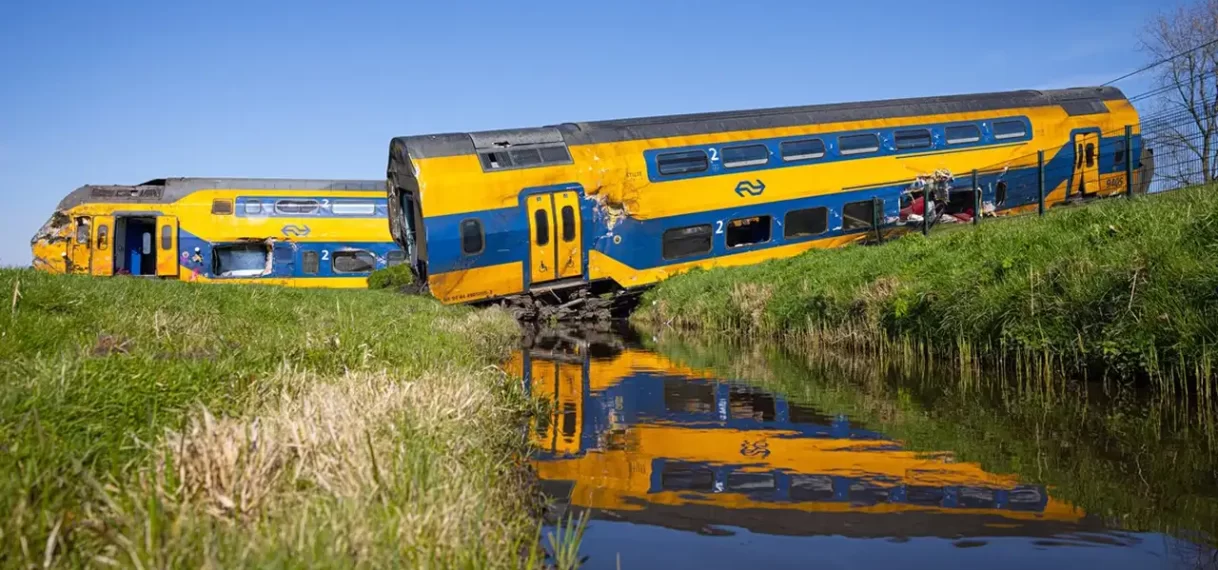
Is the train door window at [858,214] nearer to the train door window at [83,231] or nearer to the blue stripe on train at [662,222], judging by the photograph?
the blue stripe on train at [662,222]

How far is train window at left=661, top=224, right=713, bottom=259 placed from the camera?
2227cm

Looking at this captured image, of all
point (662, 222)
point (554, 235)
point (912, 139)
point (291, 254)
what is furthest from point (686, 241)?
point (291, 254)

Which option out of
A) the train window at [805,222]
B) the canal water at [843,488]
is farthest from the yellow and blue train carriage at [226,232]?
the canal water at [843,488]

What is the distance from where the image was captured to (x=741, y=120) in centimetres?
2286

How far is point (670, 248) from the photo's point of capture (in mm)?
22359

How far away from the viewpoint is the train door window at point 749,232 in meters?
22.7

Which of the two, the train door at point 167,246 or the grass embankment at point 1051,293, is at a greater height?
the train door at point 167,246

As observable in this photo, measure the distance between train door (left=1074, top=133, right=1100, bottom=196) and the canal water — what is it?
17127 mm

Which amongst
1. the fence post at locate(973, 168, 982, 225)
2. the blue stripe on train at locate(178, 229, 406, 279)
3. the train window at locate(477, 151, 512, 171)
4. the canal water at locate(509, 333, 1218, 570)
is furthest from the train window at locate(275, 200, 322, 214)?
the canal water at locate(509, 333, 1218, 570)

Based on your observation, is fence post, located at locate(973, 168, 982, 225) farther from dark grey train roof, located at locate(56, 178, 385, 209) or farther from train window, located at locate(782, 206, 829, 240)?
dark grey train roof, located at locate(56, 178, 385, 209)

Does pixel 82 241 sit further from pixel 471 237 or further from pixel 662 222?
pixel 662 222

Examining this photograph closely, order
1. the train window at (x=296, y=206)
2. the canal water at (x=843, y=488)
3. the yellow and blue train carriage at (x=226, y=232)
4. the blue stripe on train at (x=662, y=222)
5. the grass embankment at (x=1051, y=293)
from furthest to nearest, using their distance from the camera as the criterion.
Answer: the train window at (x=296, y=206)
the yellow and blue train carriage at (x=226, y=232)
the blue stripe on train at (x=662, y=222)
the grass embankment at (x=1051, y=293)
the canal water at (x=843, y=488)

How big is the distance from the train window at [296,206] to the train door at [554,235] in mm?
11838

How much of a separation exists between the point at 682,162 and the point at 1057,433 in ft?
51.5
